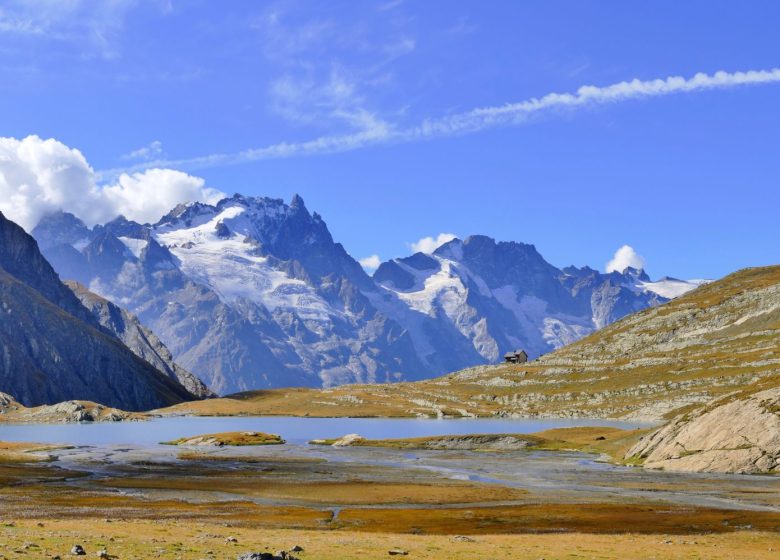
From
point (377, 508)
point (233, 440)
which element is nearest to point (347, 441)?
point (233, 440)

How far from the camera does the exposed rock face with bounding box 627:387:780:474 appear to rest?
10281cm

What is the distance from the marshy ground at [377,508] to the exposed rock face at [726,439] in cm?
660

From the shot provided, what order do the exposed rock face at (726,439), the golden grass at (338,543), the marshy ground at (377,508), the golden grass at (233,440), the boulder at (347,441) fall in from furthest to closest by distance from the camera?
the golden grass at (233,440) → the boulder at (347,441) → the exposed rock face at (726,439) → the marshy ground at (377,508) → the golden grass at (338,543)

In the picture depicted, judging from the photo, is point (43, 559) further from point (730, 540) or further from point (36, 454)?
point (36, 454)

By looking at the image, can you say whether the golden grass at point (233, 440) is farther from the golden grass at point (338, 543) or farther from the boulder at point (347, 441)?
the golden grass at point (338, 543)

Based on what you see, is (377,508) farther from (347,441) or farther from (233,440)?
(233,440)

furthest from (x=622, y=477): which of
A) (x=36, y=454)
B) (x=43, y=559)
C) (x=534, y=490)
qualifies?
(x=36, y=454)

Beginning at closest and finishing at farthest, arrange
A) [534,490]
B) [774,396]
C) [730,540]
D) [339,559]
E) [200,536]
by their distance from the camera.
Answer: [339,559] < [200,536] < [730,540] < [534,490] < [774,396]

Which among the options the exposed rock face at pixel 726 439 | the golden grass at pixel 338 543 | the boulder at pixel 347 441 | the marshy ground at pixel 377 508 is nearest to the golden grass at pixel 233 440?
the boulder at pixel 347 441

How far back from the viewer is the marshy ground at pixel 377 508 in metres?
47.9

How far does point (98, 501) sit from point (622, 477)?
59.8 metres

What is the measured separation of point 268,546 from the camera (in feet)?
152

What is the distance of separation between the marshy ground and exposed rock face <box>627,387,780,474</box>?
6.60m

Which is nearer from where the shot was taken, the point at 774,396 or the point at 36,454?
the point at 774,396
